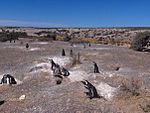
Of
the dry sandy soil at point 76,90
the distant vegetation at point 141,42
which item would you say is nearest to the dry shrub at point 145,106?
the dry sandy soil at point 76,90

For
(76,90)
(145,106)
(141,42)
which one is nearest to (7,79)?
(76,90)

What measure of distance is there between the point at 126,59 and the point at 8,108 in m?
20.4

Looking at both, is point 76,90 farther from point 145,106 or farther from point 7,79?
point 7,79

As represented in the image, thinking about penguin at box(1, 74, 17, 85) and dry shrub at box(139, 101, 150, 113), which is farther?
penguin at box(1, 74, 17, 85)

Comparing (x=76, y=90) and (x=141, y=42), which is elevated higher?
(x=141, y=42)

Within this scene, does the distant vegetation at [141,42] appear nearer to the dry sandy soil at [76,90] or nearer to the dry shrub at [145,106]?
the dry sandy soil at [76,90]

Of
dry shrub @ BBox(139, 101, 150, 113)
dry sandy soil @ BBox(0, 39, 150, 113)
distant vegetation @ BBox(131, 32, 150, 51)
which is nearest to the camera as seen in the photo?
dry shrub @ BBox(139, 101, 150, 113)

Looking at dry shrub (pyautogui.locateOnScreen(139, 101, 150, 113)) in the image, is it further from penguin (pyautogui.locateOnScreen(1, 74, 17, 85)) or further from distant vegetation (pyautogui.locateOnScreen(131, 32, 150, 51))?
distant vegetation (pyautogui.locateOnScreen(131, 32, 150, 51))

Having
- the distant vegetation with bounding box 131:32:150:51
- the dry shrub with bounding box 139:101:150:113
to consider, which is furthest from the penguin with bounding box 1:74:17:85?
the distant vegetation with bounding box 131:32:150:51

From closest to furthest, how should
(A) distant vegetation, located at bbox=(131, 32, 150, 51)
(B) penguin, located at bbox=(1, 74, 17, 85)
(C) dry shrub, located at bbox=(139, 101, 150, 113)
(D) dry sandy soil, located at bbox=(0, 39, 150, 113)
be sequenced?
(C) dry shrub, located at bbox=(139, 101, 150, 113) → (D) dry sandy soil, located at bbox=(0, 39, 150, 113) → (B) penguin, located at bbox=(1, 74, 17, 85) → (A) distant vegetation, located at bbox=(131, 32, 150, 51)

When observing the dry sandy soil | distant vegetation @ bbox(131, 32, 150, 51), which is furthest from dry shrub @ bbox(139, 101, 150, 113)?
distant vegetation @ bbox(131, 32, 150, 51)

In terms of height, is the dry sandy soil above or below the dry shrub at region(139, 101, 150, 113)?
below

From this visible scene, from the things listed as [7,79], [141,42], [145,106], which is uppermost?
[141,42]

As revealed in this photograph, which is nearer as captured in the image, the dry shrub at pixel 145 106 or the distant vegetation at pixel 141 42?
the dry shrub at pixel 145 106
